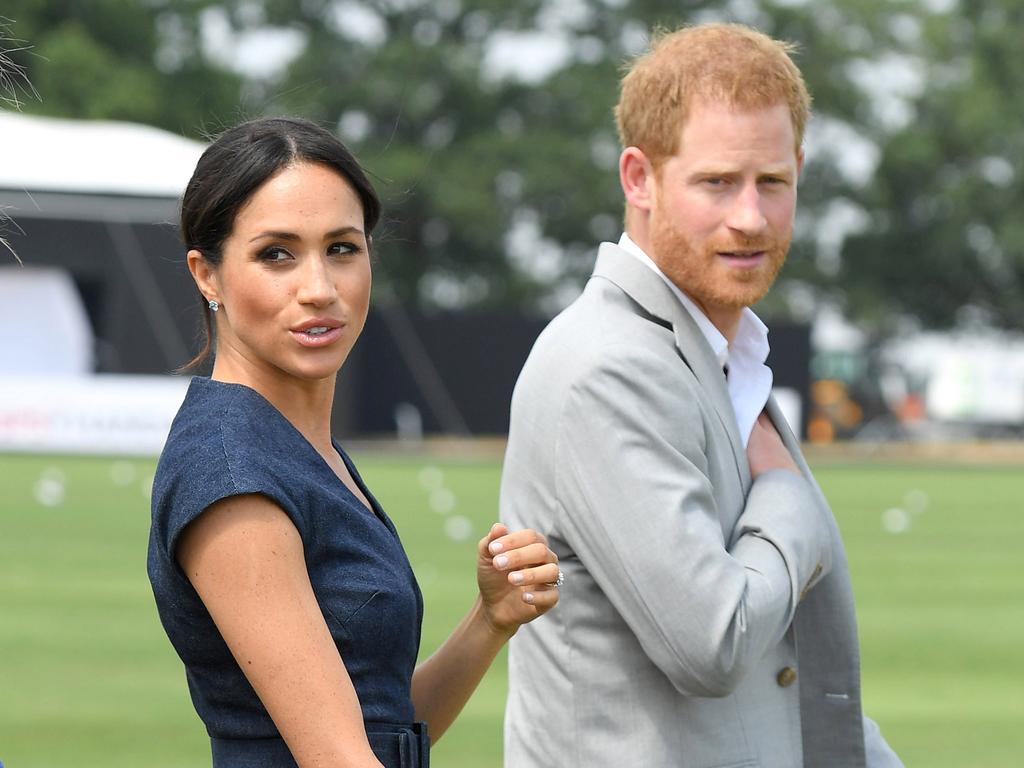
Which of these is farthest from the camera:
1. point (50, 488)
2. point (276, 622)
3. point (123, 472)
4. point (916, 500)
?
point (123, 472)

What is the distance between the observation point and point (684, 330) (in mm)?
3270

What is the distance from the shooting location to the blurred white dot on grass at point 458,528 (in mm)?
18844

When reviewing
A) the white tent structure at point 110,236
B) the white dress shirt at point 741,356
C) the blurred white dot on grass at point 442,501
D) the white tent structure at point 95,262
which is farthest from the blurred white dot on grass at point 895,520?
the white dress shirt at point 741,356

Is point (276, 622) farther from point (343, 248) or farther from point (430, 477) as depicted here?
point (430, 477)

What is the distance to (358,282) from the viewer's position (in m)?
2.86

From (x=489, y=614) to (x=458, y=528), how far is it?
658 inches

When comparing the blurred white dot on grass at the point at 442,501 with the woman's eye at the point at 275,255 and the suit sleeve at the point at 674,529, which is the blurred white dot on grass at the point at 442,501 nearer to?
the suit sleeve at the point at 674,529

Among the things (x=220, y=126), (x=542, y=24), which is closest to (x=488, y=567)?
(x=220, y=126)

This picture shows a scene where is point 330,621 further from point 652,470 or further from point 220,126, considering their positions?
point 220,126

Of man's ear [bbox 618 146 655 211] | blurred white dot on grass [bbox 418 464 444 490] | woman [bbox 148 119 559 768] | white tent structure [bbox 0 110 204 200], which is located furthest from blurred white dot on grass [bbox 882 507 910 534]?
woman [bbox 148 119 559 768]

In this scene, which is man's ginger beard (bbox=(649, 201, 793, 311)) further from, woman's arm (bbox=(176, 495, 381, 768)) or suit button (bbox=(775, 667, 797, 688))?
woman's arm (bbox=(176, 495, 381, 768))

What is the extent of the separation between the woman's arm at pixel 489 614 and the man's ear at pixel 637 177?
0.72m

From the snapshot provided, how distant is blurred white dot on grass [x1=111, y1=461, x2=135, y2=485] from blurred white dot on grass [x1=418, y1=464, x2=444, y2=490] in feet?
13.6

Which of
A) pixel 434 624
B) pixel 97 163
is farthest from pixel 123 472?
pixel 434 624
